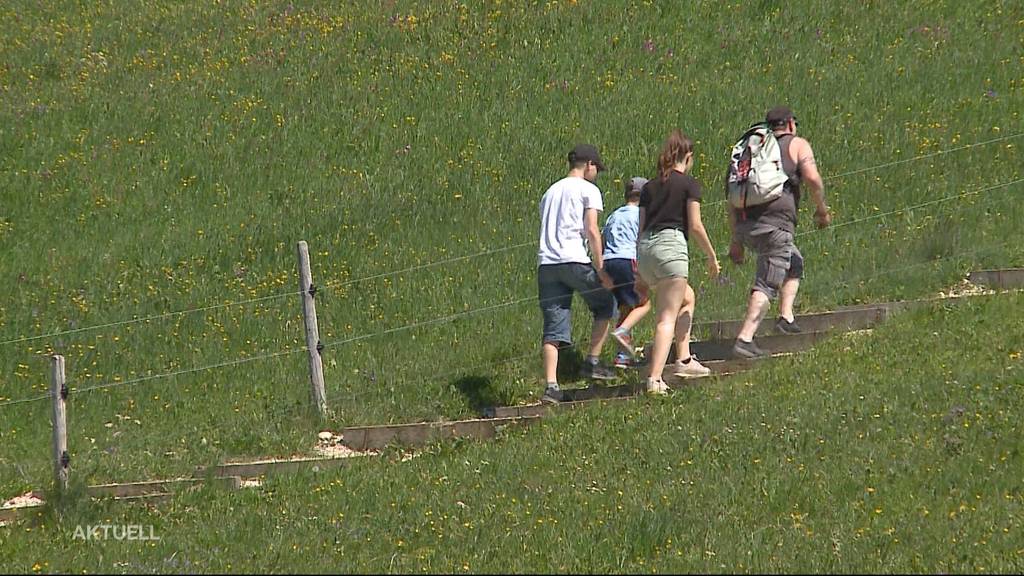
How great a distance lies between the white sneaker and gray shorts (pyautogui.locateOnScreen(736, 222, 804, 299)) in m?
1.03

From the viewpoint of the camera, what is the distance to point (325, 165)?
1711 centimetres

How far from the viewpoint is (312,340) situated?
11.4 metres

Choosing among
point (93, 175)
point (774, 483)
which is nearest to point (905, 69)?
point (93, 175)

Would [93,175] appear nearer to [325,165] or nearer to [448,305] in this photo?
[325,165]

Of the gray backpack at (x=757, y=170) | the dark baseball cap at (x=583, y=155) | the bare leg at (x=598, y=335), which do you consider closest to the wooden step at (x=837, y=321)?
the bare leg at (x=598, y=335)

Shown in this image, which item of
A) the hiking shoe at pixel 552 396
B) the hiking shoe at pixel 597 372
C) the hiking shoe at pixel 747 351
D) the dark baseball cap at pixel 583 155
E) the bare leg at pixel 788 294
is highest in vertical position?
the dark baseball cap at pixel 583 155

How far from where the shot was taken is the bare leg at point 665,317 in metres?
10.1

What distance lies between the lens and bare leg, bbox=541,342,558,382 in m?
10.7

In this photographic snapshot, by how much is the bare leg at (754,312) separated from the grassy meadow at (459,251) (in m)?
0.51

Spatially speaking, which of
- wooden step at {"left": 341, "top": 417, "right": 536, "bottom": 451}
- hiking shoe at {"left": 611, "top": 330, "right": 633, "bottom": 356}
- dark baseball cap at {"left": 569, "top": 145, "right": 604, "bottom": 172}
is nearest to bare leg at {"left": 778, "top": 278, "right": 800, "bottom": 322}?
hiking shoe at {"left": 611, "top": 330, "right": 633, "bottom": 356}

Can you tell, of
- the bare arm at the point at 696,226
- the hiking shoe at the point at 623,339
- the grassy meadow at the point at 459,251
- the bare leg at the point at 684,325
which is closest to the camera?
the grassy meadow at the point at 459,251

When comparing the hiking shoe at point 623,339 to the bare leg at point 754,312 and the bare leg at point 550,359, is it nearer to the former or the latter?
the bare leg at point 550,359

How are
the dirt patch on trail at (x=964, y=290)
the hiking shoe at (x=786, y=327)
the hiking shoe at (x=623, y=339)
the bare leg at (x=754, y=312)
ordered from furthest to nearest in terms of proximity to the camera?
the dirt patch on trail at (x=964, y=290)
the hiking shoe at (x=623, y=339)
the hiking shoe at (x=786, y=327)
the bare leg at (x=754, y=312)

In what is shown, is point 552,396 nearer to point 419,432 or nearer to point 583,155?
point 419,432
